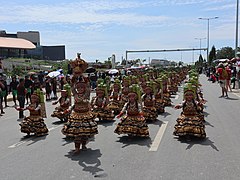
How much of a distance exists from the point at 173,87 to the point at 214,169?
57.8 ft

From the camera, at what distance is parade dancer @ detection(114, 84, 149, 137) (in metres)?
9.71

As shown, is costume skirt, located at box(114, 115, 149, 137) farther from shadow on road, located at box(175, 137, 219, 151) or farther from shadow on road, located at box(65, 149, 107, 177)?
shadow on road, located at box(65, 149, 107, 177)

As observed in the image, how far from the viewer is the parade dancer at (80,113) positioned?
8.26m

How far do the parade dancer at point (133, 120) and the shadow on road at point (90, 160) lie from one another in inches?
50.9

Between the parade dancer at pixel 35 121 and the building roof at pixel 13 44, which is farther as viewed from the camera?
the building roof at pixel 13 44

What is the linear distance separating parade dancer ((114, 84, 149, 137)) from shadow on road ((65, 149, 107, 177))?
1293mm

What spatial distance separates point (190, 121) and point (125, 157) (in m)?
2.47

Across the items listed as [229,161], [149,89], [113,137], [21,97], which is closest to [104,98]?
[149,89]

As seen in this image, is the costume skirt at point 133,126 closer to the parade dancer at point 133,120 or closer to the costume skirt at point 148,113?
the parade dancer at point 133,120

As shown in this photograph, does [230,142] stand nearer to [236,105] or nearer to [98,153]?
[98,153]

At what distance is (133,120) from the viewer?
9812 millimetres

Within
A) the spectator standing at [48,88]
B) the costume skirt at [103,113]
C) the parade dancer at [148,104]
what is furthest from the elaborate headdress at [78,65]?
the spectator standing at [48,88]

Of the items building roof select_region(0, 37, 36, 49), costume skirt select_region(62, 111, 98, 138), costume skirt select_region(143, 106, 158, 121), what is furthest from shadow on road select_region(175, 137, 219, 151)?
building roof select_region(0, 37, 36, 49)

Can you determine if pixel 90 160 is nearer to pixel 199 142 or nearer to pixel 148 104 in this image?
Answer: pixel 199 142
